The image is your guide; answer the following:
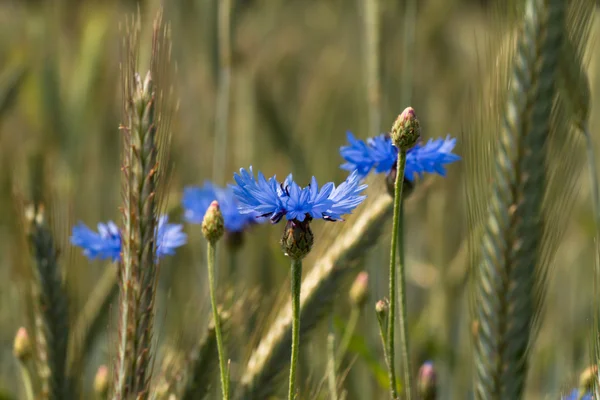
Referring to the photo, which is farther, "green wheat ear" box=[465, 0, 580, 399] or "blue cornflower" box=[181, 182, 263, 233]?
"blue cornflower" box=[181, 182, 263, 233]

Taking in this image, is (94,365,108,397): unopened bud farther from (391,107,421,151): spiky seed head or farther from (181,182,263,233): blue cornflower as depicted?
(391,107,421,151): spiky seed head

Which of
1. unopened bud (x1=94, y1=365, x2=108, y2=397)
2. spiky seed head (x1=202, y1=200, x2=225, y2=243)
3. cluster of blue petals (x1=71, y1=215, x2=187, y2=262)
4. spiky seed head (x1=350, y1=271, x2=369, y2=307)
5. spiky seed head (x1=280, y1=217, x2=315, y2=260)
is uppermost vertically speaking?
cluster of blue petals (x1=71, y1=215, x2=187, y2=262)

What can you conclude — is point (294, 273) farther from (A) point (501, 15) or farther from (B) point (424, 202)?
(B) point (424, 202)

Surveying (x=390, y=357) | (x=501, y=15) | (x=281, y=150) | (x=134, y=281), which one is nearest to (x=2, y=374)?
(x=281, y=150)

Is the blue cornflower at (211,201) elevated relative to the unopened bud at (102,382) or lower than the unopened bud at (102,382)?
elevated

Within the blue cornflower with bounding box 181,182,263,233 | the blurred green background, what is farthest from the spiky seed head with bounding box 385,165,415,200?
the blue cornflower with bounding box 181,182,263,233

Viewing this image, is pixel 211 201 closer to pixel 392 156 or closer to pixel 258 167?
pixel 392 156

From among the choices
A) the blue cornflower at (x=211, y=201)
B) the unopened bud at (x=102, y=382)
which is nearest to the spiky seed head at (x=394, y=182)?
the blue cornflower at (x=211, y=201)

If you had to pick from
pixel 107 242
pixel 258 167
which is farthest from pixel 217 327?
→ pixel 258 167

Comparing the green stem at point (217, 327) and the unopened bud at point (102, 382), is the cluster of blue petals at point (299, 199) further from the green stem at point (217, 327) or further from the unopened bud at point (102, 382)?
the unopened bud at point (102, 382)
